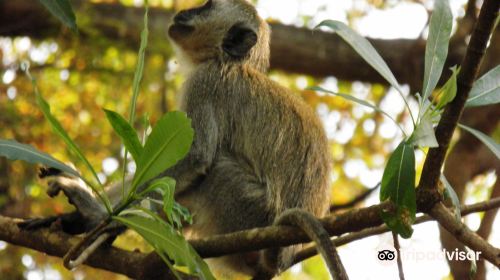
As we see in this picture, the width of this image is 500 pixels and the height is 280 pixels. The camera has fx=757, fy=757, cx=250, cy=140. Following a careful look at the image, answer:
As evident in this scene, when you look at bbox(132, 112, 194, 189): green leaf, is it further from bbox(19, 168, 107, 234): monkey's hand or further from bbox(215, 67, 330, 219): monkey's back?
bbox(215, 67, 330, 219): monkey's back

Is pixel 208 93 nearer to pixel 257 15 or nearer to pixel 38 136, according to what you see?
pixel 257 15

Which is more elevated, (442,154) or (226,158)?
(442,154)

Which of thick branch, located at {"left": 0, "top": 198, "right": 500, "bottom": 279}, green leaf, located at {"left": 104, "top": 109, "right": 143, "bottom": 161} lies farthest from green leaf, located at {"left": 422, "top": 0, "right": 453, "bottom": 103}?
green leaf, located at {"left": 104, "top": 109, "right": 143, "bottom": 161}

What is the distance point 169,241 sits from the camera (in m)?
3.94

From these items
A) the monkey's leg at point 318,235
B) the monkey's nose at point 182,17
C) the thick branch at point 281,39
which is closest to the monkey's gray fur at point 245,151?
the monkey's nose at point 182,17

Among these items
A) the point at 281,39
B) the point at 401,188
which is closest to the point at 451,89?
the point at 401,188

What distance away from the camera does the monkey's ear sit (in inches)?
305

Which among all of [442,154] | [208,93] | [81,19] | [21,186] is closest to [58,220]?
[208,93]

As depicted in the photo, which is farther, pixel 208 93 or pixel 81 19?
pixel 81 19

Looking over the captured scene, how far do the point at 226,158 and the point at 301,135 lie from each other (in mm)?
734

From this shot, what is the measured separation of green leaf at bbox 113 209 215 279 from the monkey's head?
3782 mm

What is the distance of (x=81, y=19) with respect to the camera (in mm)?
10672

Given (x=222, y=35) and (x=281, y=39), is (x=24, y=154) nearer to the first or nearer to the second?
(x=222, y=35)

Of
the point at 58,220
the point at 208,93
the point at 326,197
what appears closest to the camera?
the point at 58,220
